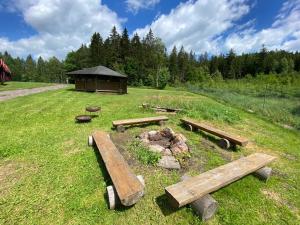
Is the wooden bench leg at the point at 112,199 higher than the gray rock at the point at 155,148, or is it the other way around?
the gray rock at the point at 155,148

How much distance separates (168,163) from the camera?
400 cm

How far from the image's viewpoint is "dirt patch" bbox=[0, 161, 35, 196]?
127 inches

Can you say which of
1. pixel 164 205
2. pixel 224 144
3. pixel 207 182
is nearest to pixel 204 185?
pixel 207 182

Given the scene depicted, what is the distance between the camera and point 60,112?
28.9 ft

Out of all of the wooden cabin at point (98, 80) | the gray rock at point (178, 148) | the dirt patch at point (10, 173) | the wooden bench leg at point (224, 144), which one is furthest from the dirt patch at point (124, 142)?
the wooden cabin at point (98, 80)

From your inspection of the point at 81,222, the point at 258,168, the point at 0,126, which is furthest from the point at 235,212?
Result: the point at 0,126

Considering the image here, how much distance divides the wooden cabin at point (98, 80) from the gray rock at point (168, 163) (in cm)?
1545

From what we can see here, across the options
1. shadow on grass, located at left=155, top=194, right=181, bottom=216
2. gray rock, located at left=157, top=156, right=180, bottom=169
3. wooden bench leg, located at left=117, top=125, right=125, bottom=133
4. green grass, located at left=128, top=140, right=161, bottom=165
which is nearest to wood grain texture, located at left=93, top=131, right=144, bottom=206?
shadow on grass, located at left=155, top=194, right=181, bottom=216

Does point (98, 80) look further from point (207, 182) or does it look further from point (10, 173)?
point (207, 182)

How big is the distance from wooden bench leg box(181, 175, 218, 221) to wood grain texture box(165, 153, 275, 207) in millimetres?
118

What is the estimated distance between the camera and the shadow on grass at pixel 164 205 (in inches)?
109

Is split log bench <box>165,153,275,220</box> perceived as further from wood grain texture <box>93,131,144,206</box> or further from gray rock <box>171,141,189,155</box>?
gray rock <box>171,141,189,155</box>

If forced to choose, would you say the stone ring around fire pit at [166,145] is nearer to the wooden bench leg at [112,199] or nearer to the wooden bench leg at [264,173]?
the wooden bench leg at [112,199]

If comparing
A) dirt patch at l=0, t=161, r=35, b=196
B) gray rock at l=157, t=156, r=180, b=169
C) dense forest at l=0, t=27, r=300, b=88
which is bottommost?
dirt patch at l=0, t=161, r=35, b=196
